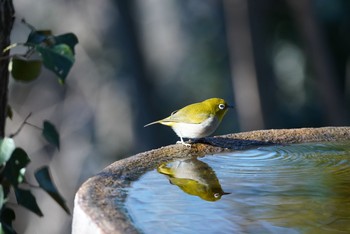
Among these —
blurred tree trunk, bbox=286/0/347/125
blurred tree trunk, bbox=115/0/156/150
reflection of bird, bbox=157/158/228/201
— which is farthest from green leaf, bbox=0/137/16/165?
blurred tree trunk, bbox=115/0/156/150

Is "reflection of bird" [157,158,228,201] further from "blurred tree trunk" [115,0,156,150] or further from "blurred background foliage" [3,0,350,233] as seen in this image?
"blurred tree trunk" [115,0,156,150]

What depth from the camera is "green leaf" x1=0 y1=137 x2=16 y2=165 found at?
235 centimetres

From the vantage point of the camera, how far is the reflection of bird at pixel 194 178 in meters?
2.71

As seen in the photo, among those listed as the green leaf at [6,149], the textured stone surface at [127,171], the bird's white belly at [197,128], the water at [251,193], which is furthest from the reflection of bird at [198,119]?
→ the green leaf at [6,149]

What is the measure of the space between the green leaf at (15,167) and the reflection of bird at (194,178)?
573 mm

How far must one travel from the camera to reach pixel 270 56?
12.5 meters

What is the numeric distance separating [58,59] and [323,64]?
8108 mm

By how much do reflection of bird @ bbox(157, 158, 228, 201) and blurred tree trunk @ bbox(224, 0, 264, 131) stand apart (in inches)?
290

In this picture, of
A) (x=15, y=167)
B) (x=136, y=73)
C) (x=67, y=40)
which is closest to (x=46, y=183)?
(x=15, y=167)

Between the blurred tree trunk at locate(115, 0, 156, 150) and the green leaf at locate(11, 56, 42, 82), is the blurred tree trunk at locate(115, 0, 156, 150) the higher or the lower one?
the lower one

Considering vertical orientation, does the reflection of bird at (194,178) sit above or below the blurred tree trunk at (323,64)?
above

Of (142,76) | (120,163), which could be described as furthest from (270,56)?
(120,163)

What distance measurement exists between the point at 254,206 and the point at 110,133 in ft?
33.7

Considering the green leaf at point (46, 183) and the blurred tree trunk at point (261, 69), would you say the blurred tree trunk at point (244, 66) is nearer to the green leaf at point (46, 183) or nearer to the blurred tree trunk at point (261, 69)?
the blurred tree trunk at point (261, 69)
